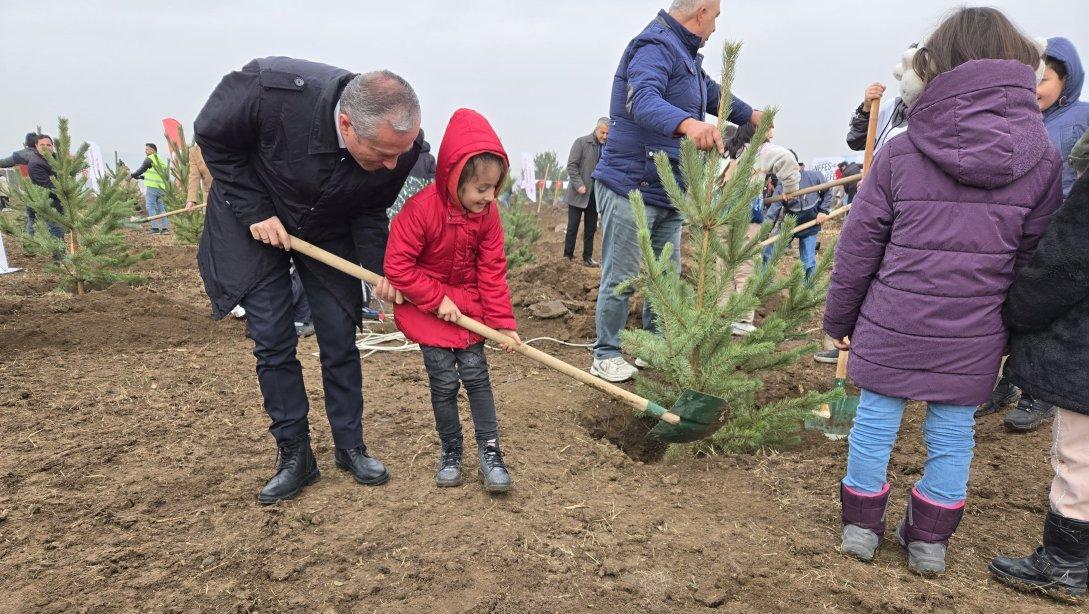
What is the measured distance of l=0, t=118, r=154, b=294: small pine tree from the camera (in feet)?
19.6

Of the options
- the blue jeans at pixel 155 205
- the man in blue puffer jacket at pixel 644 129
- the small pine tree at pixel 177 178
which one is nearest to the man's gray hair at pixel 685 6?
the man in blue puffer jacket at pixel 644 129

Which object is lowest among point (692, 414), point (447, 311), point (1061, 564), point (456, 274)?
point (1061, 564)

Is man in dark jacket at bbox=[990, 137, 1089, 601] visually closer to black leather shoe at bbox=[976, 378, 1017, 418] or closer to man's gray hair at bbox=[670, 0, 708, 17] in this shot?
black leather shoe at bbox=[976, 378, 1017, 418]

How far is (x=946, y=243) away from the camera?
1.91 meters

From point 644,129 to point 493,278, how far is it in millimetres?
1524

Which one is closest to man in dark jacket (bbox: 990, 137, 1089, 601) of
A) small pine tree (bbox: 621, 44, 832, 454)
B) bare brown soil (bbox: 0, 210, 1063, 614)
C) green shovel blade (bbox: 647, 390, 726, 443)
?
bare brown soil (bbox: 0, 210, 1063, 614)

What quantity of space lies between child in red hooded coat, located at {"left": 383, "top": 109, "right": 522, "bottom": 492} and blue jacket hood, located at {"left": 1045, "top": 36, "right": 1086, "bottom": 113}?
2.77 m

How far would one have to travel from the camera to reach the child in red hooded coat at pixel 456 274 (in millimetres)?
2346

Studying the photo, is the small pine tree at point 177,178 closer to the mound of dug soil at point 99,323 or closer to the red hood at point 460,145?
Result: the mound of dug soil at point 99,323

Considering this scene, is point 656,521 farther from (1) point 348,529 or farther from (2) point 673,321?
(1) point 348,529

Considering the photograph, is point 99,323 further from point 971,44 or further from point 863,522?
point 971,44

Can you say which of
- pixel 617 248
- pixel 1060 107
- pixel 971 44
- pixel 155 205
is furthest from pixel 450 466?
pixel 155 205

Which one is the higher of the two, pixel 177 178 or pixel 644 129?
pixel 644 129

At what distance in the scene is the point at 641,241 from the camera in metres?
2.89
